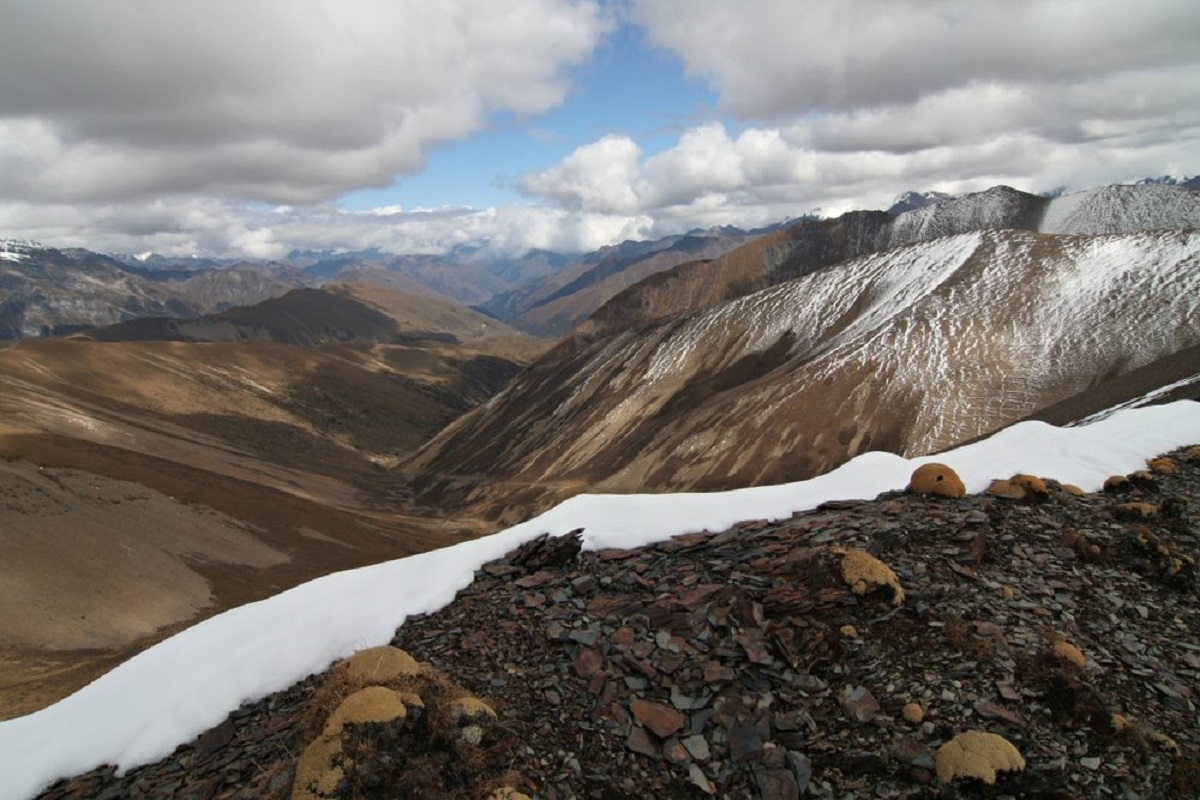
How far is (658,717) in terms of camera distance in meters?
12.1

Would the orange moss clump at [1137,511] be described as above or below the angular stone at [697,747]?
above

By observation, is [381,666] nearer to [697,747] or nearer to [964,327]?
[697,747]

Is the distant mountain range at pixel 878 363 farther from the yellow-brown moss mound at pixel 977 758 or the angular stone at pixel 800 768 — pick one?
the angular stone at pixel 800 768

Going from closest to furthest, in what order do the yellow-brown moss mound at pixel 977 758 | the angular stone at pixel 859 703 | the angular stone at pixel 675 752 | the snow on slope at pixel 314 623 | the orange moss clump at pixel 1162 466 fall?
the yellow-brown moss mound at pixel 977 758
the angular stone at pixel 675 752
the angular stone at pixel 859 703
the snow on slope at pixel 314 623
the orange moss clump at pixel 1162 466

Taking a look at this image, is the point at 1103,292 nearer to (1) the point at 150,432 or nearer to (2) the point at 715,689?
(2) the point at 715,689

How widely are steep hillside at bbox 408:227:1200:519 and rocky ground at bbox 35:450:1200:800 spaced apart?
9904 cm

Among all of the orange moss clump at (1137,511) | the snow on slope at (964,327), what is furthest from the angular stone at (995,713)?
the snow on slope at (964,327)

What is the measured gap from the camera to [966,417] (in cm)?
11069

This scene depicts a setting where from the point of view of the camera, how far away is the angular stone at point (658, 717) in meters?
11.9

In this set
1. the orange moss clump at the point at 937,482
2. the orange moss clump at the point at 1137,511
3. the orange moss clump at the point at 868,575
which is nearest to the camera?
the orange moss clump at the point at 868,575

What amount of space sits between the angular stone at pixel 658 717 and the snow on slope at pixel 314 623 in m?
6.27

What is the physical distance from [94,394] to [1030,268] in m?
259

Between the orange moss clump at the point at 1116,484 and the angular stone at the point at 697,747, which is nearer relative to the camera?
the angular stone at the point at 697,747

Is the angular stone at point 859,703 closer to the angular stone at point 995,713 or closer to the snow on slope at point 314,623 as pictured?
the angular stone at point 995,713
